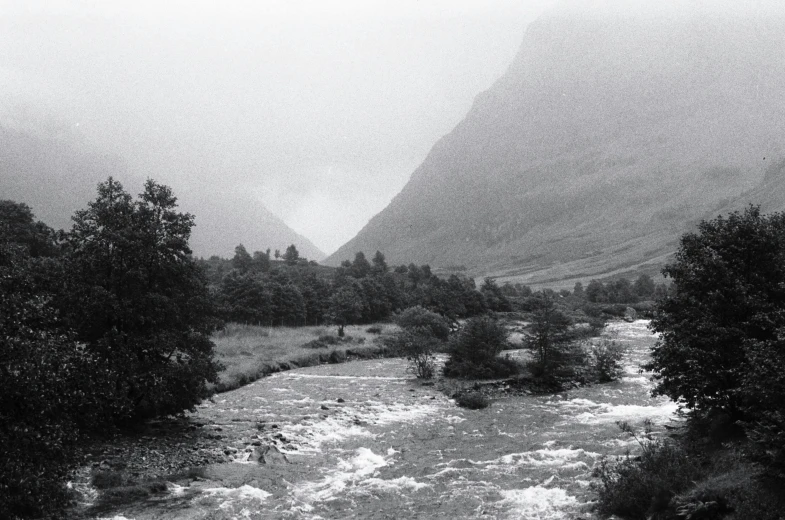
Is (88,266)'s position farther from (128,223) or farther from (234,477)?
(234,477)

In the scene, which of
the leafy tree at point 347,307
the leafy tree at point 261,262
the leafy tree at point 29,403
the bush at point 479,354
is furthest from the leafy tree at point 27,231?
the leafy tree at point 261,262

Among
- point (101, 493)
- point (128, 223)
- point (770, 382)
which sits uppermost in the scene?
point (128, 223)

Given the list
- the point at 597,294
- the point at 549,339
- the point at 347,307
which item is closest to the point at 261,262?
the point at 347,307

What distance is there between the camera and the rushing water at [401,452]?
20.8 m

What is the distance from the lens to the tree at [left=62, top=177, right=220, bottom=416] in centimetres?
2753

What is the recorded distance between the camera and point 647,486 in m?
18.3

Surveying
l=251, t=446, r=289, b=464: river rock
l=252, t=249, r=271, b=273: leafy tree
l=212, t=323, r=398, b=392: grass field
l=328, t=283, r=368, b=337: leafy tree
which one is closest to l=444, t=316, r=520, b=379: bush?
l=212, t=323, r=398, b=392: grass field

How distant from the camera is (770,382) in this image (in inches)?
619

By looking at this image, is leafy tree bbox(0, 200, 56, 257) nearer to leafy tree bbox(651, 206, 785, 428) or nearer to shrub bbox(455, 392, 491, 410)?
shrub bbox(455, 392, 491, 410)

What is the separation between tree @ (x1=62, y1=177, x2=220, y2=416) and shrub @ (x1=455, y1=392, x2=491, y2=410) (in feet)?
61.4

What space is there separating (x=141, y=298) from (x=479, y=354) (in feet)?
103

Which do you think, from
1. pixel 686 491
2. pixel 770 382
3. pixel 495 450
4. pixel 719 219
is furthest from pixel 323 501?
pixel 719 219

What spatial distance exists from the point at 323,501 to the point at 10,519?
1074 centimetres

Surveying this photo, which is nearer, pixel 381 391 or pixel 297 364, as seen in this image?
pixel 381 391
